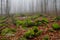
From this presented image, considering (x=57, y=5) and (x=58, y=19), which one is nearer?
(x=58, y=19)

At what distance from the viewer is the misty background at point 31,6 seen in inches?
846

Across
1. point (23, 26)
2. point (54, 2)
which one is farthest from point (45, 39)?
point (54, 2)

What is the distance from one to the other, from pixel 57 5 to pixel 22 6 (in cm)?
759

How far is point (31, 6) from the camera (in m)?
25.1

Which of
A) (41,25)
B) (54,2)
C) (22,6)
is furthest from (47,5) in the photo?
(41,25)

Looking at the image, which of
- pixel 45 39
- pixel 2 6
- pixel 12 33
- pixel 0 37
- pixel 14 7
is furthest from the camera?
pixel 14 7

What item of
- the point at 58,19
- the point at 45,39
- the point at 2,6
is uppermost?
the point at 2,6

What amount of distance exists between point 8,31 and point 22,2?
59.7ft

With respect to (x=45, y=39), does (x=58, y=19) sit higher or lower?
higher

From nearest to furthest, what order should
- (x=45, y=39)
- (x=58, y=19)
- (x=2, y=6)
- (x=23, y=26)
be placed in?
(x=45, y=39), (x=23, y=26), (x=58, y=19), (x=2, y=6)

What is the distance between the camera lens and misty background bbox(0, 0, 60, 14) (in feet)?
70.5

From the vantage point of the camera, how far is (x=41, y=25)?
369 inches

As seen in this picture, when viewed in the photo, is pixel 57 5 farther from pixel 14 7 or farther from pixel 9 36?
pixel 9 36

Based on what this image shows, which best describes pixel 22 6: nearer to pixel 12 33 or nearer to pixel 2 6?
pixel 2 6
